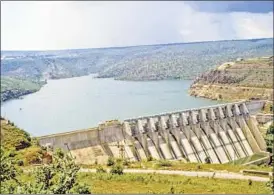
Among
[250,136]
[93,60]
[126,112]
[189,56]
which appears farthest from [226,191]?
[93,60]

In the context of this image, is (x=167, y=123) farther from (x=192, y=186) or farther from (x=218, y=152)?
(x=192, y=186)

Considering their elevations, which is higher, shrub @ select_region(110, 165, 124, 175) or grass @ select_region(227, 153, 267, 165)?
shrub @ select_region(110, 165, 124, 175)

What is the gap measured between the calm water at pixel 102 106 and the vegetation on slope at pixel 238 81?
6.54 ft

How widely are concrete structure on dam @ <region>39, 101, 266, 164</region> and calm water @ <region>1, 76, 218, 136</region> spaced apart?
41.7ft

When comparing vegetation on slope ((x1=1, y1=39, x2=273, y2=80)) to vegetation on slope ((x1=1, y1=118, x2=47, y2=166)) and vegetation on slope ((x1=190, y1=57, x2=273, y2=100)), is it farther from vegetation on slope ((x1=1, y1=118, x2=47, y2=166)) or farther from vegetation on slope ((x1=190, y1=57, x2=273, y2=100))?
vegetation on slope ((x1=1, y1=118, x2=47, y2=166))

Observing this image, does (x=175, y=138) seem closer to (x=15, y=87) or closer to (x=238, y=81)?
(x=238, y=81)

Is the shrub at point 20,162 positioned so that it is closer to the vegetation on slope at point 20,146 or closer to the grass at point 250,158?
the vegetation on slope at point 20,146

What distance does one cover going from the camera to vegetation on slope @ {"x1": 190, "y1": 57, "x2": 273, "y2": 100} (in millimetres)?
52022

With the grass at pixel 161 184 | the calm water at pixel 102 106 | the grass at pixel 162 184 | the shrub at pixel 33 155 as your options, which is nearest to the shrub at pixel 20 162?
the shrub at pixel 33 155

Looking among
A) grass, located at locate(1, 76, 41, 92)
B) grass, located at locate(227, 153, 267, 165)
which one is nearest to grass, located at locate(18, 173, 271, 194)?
grass, located at locate(227, 153, 267, 165)

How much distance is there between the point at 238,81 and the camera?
55906mm

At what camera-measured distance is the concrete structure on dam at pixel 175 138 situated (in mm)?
22672

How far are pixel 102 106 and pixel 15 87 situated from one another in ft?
123

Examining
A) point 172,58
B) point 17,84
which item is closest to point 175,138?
point 172,58
